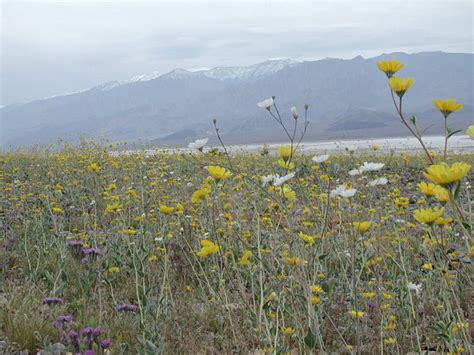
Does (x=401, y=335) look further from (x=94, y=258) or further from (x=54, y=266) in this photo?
(x=54, y=266)

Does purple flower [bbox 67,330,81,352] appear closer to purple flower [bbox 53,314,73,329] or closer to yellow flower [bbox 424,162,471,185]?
purple flower [bbox 53,314,73,329]

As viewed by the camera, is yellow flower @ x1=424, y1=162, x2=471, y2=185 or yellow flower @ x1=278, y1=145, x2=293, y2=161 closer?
yellow flower @ x1=424, y1=162, x2=471, y2=185

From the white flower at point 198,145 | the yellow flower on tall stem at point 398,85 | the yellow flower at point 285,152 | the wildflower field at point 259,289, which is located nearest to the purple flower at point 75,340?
the wildflower field at point 259,289

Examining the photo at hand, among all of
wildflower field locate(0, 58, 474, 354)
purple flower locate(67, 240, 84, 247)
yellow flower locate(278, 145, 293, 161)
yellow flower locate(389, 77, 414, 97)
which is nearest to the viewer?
yellow flower locate(389, 77, 414, 97)

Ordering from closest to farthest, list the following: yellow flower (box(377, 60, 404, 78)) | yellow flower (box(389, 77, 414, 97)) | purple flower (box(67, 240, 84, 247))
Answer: yellow flower (box(389, 77, 414, 97))
yellow flower (box(377, 60, 404, 78))
purple flower (box(67, 240, 84, 247))

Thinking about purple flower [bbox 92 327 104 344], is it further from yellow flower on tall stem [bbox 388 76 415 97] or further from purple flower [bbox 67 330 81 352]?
yellow flower on tall stem [bbox 388 76 415 97]

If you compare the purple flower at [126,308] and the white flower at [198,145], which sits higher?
the white flower at [198,145]

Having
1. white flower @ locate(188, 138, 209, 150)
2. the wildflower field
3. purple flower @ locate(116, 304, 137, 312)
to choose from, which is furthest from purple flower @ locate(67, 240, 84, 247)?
white flower @ locate(188, 138, 209, 150)

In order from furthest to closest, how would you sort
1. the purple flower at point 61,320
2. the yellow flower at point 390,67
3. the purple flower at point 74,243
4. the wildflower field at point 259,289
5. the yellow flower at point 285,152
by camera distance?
the purple flower at point 74,243
the purple flower at point 61,320
the yellow flower at point 285,152
the wildflower field at point 259,289
the yellow flower at point 390,67

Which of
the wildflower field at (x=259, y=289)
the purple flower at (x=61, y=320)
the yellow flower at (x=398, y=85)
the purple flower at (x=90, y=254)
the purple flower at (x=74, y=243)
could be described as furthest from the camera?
the purple flower at (x=74, y=243)

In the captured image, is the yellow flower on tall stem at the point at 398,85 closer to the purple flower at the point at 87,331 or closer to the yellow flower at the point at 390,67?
the yellow flower at the point at 390,67

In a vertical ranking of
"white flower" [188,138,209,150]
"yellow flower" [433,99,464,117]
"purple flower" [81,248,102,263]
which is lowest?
"purple flower" [81,248,102,263]

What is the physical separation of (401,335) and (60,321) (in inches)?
65.8

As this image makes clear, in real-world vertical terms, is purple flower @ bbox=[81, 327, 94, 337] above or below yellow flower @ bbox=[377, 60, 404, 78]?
below
